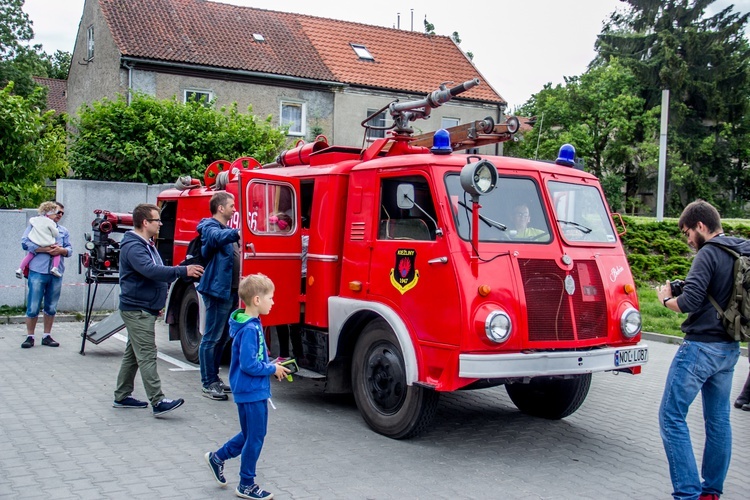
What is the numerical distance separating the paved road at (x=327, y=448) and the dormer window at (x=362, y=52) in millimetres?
24448

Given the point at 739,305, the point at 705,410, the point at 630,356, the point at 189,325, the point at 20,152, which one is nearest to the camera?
the point at 739,305

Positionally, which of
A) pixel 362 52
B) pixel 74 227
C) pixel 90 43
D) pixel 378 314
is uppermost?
pixel 362 52

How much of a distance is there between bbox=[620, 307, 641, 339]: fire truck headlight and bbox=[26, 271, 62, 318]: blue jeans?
7520mm

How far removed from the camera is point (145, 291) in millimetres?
7074

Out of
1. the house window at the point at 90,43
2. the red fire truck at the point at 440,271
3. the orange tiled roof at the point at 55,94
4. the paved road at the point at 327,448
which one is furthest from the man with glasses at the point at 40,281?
the orange tiled roof at the point at 55,94

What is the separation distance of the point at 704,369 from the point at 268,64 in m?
25.2

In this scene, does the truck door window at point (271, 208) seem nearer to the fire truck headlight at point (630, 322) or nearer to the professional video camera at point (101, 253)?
the fire truck headlight at point (630, 322)

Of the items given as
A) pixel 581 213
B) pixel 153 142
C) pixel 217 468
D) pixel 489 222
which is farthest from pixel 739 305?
pixel 153 142

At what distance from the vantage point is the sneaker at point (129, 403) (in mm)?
7344

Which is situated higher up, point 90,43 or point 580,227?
point 90,43

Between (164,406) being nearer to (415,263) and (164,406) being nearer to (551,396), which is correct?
(415,263)

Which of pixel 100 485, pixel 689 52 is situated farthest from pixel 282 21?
pixel 100 485

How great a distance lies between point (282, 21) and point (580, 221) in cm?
2672

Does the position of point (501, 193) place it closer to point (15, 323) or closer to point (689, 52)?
point (15, 323)
